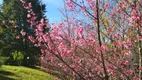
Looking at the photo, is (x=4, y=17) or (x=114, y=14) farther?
(x=4, y=17)

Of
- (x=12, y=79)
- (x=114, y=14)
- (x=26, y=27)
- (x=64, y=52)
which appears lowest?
(x=12, y=79)

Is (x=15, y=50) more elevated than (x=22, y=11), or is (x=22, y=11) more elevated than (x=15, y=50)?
Answer: (x=22, y=11)

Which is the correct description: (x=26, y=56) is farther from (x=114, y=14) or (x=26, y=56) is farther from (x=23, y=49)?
(x=114, y=14)

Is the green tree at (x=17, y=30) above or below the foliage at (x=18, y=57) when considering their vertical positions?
above

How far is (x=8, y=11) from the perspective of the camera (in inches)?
1435

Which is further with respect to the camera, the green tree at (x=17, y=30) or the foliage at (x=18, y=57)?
the green tree at (x=17, y=30)

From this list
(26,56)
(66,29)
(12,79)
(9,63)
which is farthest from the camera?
(26,56)

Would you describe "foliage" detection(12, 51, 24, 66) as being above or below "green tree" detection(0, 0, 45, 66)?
below

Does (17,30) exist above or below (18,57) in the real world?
above

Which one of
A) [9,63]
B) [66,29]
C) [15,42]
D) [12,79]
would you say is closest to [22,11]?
[15,42]

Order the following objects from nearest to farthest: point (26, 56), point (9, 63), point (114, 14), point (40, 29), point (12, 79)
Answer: point (40, 29)
point (114, 14)
point (12, 79)
point (9, 63)
point (26, 56)

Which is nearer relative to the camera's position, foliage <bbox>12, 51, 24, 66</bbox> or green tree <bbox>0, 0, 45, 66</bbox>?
foliage <bbox>12, 51, 24, 66</bbox>

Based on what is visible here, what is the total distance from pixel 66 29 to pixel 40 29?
760 cm

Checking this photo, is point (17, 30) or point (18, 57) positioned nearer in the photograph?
point (18, 57)
